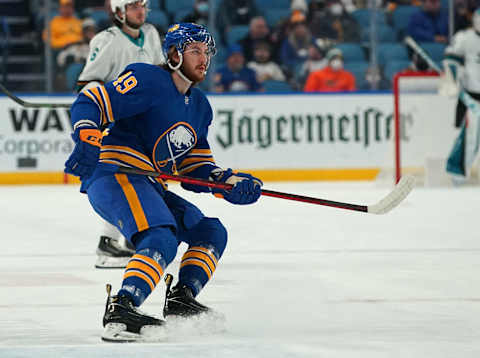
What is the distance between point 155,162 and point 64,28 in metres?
6.61

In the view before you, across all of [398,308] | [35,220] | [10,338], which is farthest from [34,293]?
[35,220]

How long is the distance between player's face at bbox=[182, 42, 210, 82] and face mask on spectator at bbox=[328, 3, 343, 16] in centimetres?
702

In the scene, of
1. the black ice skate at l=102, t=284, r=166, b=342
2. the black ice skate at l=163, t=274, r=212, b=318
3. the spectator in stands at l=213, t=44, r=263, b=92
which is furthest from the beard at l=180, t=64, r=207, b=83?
the spectator in stands at l=213, t=44, r=263, b=92

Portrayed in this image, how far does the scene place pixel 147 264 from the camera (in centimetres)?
278

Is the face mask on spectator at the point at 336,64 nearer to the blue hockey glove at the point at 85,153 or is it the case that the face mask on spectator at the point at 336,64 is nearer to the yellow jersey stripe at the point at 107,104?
the yellow jersey stripe at the point at 107,104

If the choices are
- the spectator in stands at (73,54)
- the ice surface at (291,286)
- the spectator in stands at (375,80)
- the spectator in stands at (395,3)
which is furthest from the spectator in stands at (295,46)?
the ice surface at (291,286)

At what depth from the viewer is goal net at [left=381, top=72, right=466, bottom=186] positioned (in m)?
8.87

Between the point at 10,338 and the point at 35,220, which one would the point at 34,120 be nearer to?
the point at 35,220

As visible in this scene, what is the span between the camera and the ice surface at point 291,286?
2732 millimetres

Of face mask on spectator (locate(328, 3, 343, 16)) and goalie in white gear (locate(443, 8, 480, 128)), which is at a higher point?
face mask on spectator (locate(328, 3, 343, 16))

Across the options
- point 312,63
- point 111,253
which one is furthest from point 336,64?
point 111,253

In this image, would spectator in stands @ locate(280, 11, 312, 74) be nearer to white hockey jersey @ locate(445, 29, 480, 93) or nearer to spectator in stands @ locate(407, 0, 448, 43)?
spectator in stands @ locate(407, 0, 448, 43)

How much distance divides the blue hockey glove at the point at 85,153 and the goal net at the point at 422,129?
20.5 feet

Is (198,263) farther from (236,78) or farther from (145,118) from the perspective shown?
(236,78)
